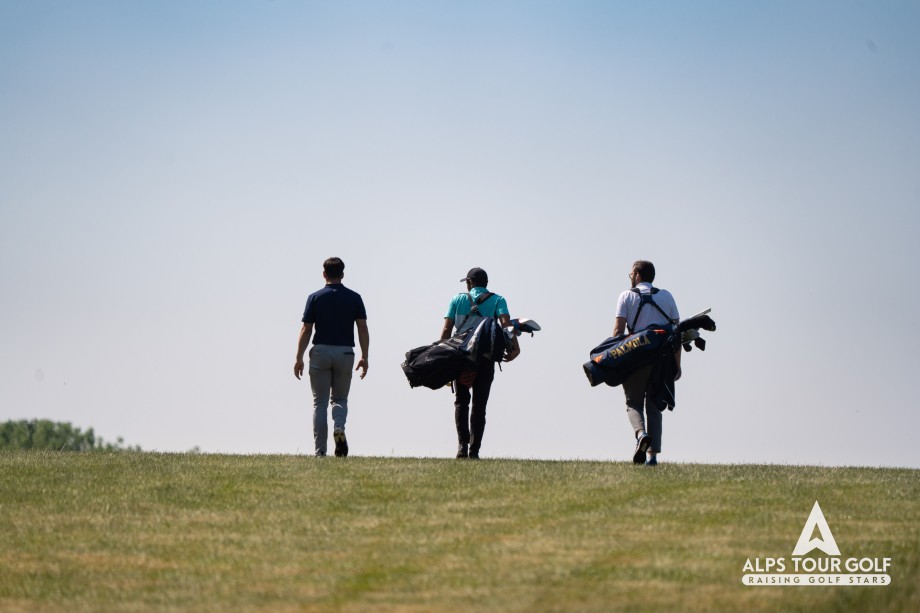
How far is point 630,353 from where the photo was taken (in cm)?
1598

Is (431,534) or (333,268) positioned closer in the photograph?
(431,534)

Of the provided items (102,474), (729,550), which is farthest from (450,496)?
(102,474)

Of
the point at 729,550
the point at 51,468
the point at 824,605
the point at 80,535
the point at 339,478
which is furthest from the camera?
the point at 51,468

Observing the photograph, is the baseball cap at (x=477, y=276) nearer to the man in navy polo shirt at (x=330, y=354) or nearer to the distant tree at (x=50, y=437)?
the man in navy polo shirt at (x=330, y=354)

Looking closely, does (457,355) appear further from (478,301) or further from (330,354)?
(330,354)

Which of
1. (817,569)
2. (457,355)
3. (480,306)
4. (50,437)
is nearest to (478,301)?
(480,306)

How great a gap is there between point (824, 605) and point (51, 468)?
9.55 m

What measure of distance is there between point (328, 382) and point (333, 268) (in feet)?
4.55

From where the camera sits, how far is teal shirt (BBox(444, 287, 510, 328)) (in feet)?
56.2

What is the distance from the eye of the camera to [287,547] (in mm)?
11391

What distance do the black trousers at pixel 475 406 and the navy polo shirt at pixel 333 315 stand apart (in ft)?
4.77

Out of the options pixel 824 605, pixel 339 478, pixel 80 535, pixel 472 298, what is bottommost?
pixel 824 605

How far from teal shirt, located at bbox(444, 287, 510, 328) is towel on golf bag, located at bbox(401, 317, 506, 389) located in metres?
0.14

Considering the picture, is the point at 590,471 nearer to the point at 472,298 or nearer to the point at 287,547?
the point at 472,298
